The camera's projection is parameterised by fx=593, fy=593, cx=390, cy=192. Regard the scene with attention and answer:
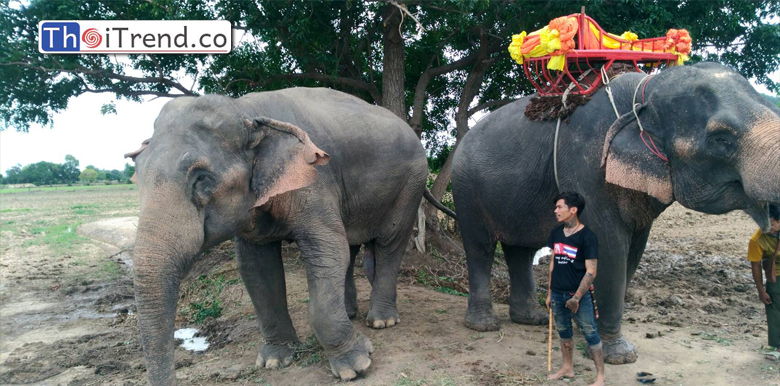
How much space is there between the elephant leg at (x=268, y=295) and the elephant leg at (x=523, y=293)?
2.16 meters

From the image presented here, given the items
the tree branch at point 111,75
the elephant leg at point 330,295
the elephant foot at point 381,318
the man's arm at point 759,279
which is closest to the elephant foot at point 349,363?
the elephant leg at point 330,295

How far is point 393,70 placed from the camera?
323 inches

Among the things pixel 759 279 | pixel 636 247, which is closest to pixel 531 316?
pixel 636 247

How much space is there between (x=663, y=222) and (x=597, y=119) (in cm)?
978

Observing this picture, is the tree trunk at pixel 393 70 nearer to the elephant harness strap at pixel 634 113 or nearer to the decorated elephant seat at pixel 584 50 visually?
the decorated elephant seat at pixel 584 50

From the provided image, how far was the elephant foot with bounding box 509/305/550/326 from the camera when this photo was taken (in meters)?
5.50

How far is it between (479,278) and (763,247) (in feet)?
7.37

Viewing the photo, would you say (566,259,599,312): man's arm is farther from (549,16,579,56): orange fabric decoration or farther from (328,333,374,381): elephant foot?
(549,16,579,56): orange fabric decoration

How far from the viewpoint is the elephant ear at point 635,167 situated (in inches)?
148

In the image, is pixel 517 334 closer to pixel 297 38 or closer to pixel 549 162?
pixel 549 162

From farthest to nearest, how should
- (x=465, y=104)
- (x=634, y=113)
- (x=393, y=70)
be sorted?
1. (x=465, y=104)
2. (x=393, y=70)
3. (x=634, y=113)

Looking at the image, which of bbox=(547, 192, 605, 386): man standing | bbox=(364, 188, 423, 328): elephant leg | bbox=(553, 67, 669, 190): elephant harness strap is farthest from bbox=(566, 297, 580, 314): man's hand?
bbox=(364, 188, 423, 328): elephant leg

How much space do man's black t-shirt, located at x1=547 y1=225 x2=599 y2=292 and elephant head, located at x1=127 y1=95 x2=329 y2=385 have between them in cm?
161

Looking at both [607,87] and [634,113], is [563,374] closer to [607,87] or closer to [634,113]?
[634,113]
